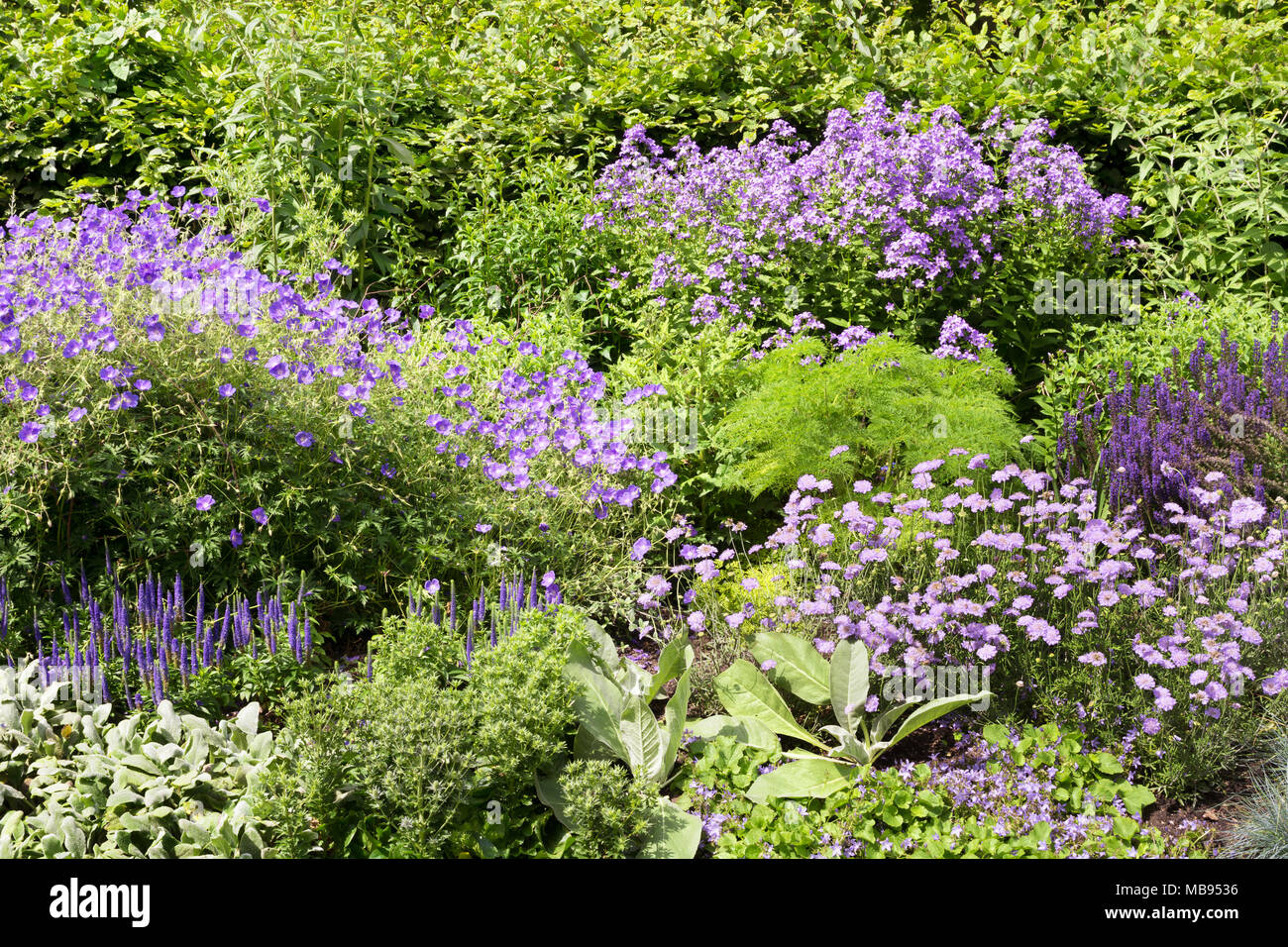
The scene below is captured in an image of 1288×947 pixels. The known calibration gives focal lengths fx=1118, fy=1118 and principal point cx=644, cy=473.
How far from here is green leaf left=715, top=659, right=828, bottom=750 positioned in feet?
11.2

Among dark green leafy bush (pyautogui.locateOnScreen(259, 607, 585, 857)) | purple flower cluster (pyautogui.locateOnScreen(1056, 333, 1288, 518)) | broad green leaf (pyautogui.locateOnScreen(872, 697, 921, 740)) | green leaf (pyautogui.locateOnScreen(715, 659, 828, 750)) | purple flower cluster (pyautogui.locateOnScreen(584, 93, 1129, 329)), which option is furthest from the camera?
purple flower cluster (pyautogui.locateOnScreen(584, 93, 1129, 329))

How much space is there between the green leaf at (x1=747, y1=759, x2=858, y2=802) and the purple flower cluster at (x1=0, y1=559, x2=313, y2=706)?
1438 millimetres

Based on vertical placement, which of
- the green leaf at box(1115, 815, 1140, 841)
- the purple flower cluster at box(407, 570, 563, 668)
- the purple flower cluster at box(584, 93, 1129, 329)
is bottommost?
the green leaf at box(1115, 815, 1140, 841)

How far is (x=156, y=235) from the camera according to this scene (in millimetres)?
4207

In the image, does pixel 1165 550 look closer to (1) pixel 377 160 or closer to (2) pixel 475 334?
(2) pixel 475 334

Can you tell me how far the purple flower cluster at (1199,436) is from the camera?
421 centimetres

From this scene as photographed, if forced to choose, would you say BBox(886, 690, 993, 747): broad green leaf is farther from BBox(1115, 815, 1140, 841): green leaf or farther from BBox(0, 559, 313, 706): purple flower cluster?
BBox(0, 559, 313, 706): purple flower cluster

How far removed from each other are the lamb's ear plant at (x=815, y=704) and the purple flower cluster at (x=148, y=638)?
1.36 meters

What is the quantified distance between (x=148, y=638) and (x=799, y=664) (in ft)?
6.56

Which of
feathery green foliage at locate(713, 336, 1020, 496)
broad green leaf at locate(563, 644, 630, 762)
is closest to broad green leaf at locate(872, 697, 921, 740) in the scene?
broad green leaf at locate(563, 644, 630, 762)

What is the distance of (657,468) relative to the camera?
426 centimetres

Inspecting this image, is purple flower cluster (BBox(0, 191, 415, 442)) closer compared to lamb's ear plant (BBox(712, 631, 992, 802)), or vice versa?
lamb's ear plant (BBox(712, 631, 992, 802))

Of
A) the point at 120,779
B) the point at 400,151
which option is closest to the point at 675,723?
the point at 120,779

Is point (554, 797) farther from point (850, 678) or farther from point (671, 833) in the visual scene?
point (850, 678)
